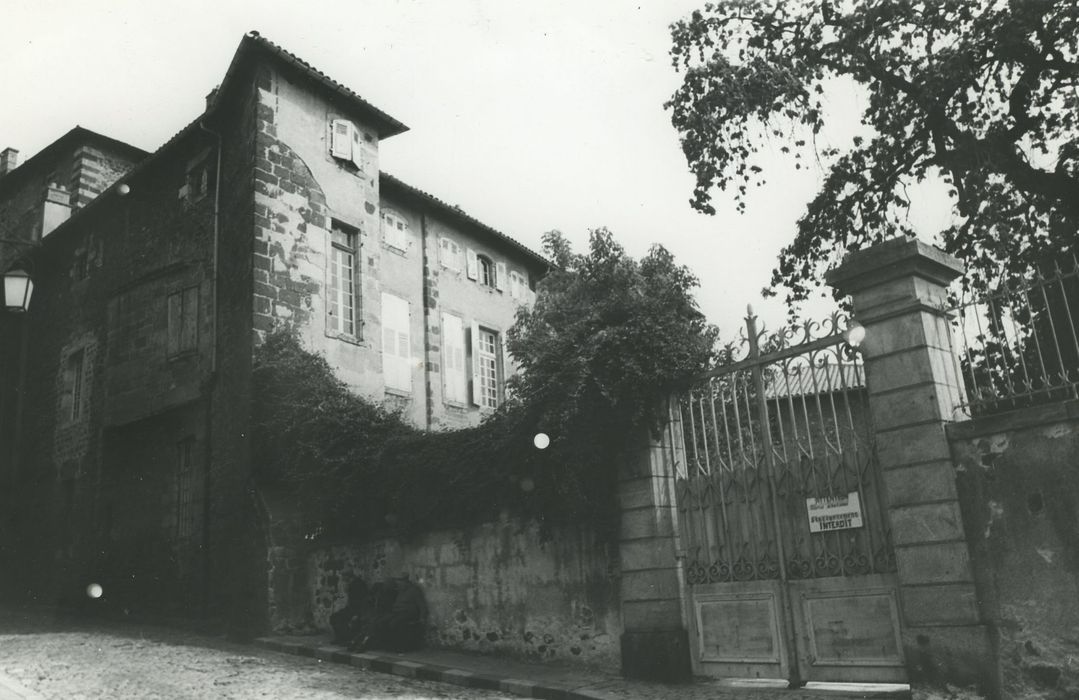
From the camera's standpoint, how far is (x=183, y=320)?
15.5m

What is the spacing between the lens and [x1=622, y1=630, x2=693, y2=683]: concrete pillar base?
7.63 m

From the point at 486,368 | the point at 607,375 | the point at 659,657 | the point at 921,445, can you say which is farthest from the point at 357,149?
the point at 921,445

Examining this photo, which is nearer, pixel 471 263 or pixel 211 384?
pixel 211 384

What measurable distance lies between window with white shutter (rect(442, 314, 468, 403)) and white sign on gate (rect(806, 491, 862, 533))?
40.5 ft

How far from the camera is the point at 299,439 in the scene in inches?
492

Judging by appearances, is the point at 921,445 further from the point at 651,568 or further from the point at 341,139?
the point at 341,139

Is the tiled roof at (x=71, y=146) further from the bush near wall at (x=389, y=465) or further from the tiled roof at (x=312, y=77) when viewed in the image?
the bush near wall at (x=389, y=465)

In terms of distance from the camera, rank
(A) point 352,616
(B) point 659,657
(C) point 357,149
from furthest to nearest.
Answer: (C) point 357,149
(A) point 352,616
(B) point 659,657

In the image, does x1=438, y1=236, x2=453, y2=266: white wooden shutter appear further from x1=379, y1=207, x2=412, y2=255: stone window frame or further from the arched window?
the arched window

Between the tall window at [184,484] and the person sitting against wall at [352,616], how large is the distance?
5380 mm

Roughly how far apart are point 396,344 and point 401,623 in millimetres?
8329

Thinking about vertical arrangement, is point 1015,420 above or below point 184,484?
below

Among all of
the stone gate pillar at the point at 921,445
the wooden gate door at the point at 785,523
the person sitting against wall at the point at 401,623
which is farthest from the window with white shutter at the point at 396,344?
the stone gate pillar at the point at 921,445

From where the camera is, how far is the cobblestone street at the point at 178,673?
7.45m
